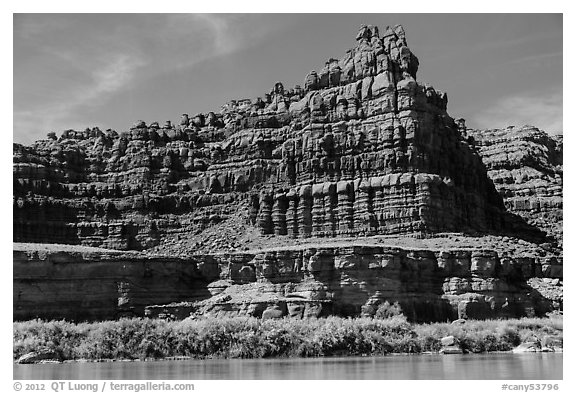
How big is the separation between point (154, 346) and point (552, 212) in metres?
70.4

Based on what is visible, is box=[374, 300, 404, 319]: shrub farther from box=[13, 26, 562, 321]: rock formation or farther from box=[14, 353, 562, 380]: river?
box=[14, 353, 562, 380]: river

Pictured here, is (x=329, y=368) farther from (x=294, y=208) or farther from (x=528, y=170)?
(x=528, y=170)

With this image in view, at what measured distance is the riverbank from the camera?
57.1m

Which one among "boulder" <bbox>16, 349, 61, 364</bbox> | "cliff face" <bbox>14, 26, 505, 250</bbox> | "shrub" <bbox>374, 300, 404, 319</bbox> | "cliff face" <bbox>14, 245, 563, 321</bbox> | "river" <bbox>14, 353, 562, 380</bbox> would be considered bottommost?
"river" <bbox>14, 353, 562, 380</bbox>

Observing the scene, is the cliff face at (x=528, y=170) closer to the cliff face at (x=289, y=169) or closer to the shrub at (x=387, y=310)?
the cliff face at (x=289, y=169)

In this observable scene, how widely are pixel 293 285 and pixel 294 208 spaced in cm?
2238

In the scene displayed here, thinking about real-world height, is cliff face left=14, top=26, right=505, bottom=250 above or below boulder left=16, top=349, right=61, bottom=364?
above

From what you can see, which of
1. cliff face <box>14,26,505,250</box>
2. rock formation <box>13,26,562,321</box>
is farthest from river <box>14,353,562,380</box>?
cliff face <box>14,26,505,250</box>

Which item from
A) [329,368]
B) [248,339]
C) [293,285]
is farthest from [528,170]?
[329,368]

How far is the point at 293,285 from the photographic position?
7381 centimetres

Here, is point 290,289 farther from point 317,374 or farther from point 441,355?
point 317,374

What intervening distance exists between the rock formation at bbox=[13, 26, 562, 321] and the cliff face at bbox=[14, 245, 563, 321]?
0.12 metres

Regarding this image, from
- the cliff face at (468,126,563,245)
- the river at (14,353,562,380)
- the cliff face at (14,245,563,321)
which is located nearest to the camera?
the river at (14,353,562,380)

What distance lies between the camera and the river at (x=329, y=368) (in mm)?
39847
